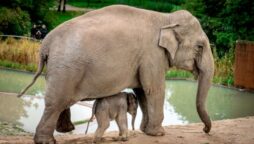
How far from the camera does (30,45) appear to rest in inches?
679

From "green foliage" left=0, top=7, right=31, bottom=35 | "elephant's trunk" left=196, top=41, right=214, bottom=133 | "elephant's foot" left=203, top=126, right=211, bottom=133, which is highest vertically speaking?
"elephant's trunk" left=196, top=41, right=214, bottom=133

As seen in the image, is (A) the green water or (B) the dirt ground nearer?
(B) the dirt ground

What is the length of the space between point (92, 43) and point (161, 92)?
1.23 metres

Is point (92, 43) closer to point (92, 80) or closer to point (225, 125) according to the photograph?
point (92, 80)

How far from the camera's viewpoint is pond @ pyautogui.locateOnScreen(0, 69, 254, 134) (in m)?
10.3

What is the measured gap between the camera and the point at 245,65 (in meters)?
15.0

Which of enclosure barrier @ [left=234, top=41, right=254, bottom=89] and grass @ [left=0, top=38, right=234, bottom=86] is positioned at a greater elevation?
enclosure barrier @ [left=234, top=41, right=254, bottom=89]

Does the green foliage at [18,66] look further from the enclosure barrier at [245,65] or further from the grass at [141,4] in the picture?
the grass at [141,4]

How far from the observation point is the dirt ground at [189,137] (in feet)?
22.4

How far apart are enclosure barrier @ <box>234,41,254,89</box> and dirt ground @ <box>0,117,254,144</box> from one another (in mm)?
5863

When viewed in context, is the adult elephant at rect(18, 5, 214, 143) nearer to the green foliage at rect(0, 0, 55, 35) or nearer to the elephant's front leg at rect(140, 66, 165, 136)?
the elephant's front leg at rect(140, 66, 165, 136)

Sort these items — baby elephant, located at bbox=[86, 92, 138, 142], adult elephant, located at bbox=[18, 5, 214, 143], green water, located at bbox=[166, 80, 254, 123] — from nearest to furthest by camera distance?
adult elephant, located at bbox=[18, 5, 214, 143], baby elephant, located at bbox=[86, 92, 138, 142], green water, located at bbox=[166, 80, 254, 123]

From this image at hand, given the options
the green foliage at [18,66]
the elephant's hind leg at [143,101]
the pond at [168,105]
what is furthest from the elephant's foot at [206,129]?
the green foliage at [18,66]

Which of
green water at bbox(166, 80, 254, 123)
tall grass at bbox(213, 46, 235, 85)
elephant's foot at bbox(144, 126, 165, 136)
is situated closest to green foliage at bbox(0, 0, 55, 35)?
green water at bbox(166, 80, 254, 123)
